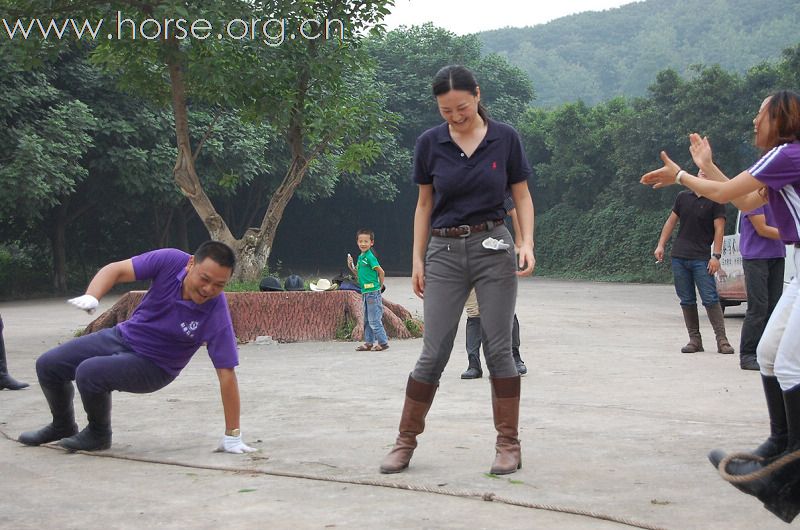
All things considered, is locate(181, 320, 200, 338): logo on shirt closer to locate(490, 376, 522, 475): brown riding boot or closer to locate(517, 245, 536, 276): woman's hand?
locate(490, 376, 522, 475): brown riding boot

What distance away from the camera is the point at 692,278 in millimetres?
→ 10219

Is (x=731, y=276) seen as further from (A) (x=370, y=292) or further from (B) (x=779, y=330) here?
(B) (x=779, y=330)

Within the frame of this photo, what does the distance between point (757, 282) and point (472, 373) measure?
246 centimetres

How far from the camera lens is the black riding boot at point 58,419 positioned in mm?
5617

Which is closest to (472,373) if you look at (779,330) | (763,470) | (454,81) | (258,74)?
(454,81)

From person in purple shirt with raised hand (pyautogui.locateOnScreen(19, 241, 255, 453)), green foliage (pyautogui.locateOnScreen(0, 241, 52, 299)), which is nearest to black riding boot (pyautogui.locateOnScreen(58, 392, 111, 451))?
person in purple shirt with raised hand (pyautogui.locateOnScreen(19, 241, 255, 453))

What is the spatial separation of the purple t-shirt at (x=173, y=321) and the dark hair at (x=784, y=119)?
2.74 metres

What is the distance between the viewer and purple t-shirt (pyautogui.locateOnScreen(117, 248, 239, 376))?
5.35 m

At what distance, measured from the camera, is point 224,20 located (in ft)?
40.7

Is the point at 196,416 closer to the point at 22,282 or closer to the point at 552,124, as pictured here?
the point at 22,282

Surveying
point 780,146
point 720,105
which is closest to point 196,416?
point 780,146

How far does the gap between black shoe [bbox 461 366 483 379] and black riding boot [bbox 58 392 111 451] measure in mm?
3714

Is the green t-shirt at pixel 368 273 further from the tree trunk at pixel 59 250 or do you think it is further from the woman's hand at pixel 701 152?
the tree trunk at pixel 59 250

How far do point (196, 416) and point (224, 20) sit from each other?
6950 millimetres
